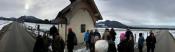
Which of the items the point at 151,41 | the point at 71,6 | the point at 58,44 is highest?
the point at 71,6

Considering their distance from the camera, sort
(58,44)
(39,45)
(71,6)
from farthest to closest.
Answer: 1. (71,6)
2. (58,44)
3. (39,45)

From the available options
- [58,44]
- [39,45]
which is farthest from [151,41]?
[39,45]

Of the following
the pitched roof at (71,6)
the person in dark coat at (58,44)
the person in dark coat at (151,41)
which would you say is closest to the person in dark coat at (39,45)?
the person in dark coat at (58,44)

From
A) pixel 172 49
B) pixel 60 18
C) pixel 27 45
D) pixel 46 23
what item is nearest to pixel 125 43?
pixel 27 45

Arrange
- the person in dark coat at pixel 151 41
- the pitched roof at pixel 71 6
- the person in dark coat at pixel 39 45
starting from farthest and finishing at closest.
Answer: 1. the pitched roof at pixel 71 6
2. the person in dark coat at pixel 151 41
3. the person in dark coat at pixel 39 45

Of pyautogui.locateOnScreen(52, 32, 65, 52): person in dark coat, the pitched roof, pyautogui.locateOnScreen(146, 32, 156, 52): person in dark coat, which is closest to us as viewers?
pyautogui.locateOnScreen(52, 32, 65, 52): person in dark coat

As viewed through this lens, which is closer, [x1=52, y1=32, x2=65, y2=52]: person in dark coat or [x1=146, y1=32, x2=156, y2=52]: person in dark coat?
[x1=52, y1=32, x2=65, y2=52]: person in dark coat

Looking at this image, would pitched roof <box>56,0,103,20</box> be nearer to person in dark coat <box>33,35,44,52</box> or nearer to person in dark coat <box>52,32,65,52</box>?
person in dark coat <box>52,32,65,52</box>

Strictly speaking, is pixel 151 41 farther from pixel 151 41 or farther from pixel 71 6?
pixel 71 6

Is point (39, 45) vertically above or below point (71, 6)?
below

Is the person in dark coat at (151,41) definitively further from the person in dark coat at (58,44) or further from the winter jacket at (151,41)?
the person in dark coat at (58,44)

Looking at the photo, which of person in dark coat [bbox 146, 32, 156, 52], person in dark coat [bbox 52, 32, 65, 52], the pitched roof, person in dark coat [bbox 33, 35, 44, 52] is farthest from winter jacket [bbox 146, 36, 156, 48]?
the pitched roof

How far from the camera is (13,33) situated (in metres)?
26.8

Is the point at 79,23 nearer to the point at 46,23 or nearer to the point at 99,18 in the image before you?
the point at 99,18
